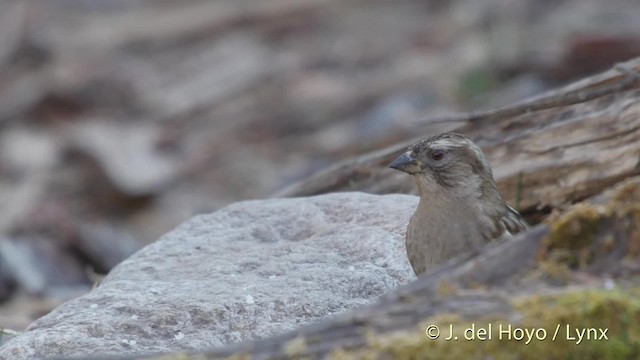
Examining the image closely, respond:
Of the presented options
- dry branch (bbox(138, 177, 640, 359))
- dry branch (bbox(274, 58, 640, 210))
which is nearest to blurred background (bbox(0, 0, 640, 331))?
dry branch (bbox(274, 58, 640, 210))

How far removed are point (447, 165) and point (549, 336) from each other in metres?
1.98

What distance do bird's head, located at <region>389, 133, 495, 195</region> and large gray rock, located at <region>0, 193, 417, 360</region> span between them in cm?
26

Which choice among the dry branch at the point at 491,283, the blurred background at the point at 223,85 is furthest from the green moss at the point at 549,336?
the blurred background at the point at 223,85

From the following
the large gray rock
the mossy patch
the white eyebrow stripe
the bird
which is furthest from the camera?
the white eyebrow stripe

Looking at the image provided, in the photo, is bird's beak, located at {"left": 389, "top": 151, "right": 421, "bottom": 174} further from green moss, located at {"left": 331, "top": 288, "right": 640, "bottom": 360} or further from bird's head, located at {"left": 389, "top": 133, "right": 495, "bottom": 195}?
green moss, located at {"left": 331, "top": 288, "right": 640, "bottom": 360}

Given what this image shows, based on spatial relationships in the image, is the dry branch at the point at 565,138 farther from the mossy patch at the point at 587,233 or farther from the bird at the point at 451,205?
the mossy patch at the point at 587,233

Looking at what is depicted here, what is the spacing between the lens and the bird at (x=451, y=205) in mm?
4746

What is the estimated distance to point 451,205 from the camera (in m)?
4.95

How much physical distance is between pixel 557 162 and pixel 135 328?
2027 millimetres

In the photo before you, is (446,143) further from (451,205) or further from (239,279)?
(239,279)

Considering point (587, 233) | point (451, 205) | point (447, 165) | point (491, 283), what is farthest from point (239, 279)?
point (587, 233)

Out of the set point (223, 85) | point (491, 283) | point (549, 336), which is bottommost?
point (549, 336)

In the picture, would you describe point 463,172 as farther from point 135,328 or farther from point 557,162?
point 135,328

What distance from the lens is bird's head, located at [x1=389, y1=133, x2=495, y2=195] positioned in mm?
5062
